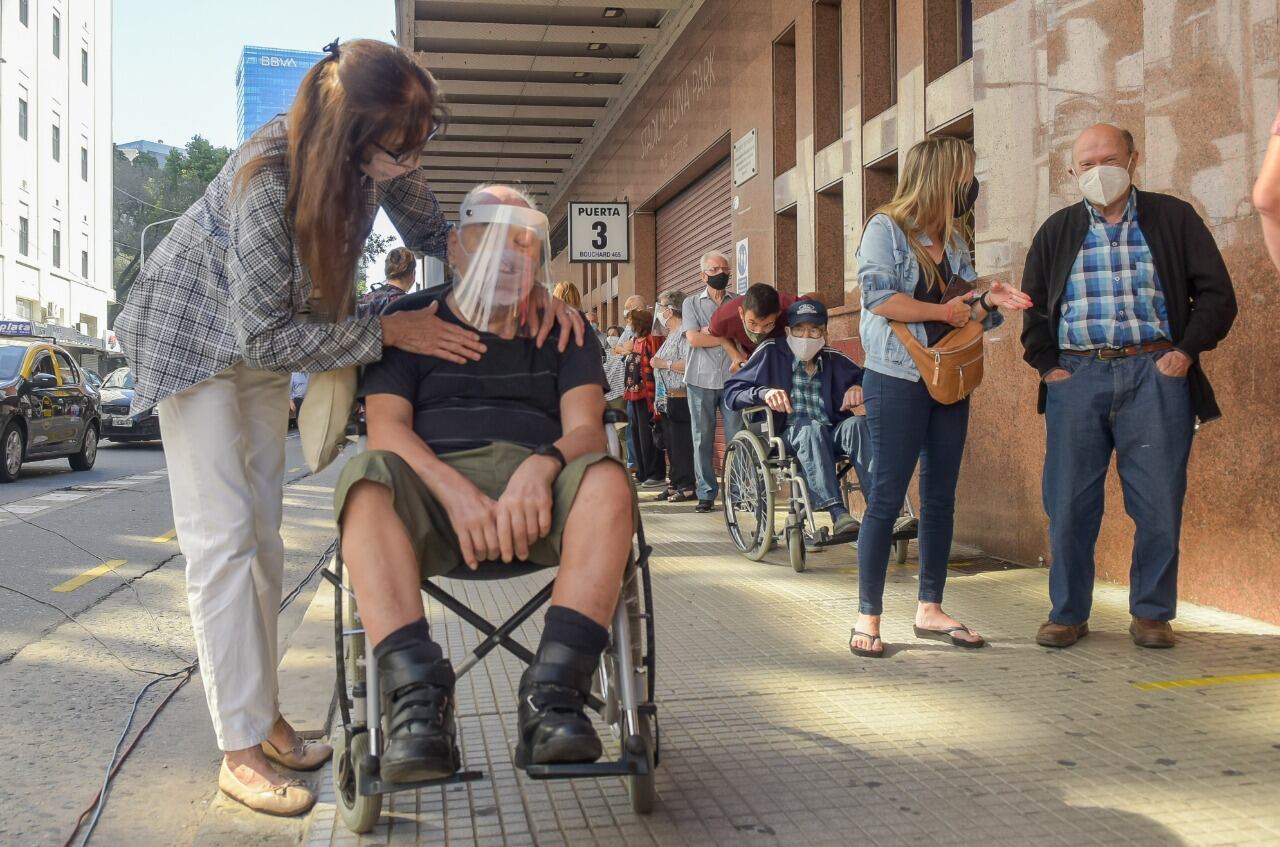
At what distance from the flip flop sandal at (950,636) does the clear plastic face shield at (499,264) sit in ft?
7.53

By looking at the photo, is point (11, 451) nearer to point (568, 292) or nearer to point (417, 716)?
point (568, 292)

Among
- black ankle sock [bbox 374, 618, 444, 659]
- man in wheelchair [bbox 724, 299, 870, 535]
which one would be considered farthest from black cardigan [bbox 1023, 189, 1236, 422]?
black ankle sock [bbox 374, 618, 444, 659]

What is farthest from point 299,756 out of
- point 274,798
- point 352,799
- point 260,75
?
point 260,75

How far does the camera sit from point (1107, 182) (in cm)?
426

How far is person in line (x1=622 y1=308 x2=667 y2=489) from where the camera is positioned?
11.0 m

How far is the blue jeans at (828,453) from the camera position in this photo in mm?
6273

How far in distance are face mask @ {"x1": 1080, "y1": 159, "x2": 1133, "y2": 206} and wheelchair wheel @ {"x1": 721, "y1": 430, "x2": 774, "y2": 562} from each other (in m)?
2.70

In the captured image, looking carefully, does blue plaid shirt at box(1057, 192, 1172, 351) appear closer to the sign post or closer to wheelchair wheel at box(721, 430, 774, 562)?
wheelchair wheel at box(721, 430, 774, 562)

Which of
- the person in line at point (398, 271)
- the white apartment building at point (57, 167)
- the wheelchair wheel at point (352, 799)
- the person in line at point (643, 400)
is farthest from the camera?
the white apartment building at point (57, 167)

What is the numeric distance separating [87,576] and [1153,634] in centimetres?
549

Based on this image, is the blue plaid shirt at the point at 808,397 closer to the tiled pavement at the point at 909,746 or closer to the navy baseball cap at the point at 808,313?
the navy baseball cap at the point at 808,313

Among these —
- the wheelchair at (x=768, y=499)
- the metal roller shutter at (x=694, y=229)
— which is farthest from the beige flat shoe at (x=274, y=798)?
the metal roller shutter at (x=694, y=229)

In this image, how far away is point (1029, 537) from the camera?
6.31 m

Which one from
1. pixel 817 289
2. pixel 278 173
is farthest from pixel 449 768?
pixel 817 289
